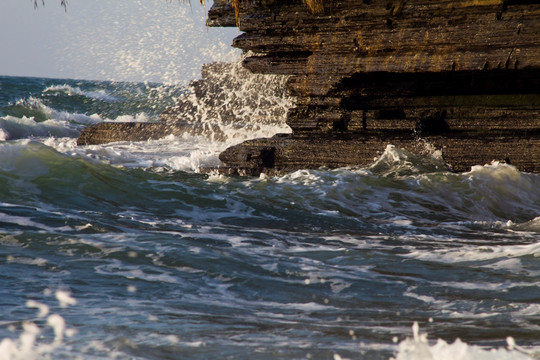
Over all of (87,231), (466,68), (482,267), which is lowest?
(482,267)

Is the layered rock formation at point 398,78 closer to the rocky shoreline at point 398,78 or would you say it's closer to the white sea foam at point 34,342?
the rocky shoreline at point 398,78

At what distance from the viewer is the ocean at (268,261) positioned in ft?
9.16

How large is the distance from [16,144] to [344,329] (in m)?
5.51

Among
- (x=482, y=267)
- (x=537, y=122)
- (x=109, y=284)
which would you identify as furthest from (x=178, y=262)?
(x=537, y=122)

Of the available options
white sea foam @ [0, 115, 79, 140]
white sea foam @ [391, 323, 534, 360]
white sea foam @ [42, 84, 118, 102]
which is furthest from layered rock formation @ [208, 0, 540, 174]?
white sea foam @ [42, 84, 118, 102]

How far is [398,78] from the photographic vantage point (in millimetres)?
7688

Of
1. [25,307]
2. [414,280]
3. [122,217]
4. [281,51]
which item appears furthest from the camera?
[281,51]

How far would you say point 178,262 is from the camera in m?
4.21

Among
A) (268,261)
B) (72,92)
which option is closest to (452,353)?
(268,261)

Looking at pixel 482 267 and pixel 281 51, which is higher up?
pixel 281 51

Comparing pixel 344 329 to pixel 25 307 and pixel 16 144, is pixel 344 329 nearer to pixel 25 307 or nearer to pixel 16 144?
pixel 25 307

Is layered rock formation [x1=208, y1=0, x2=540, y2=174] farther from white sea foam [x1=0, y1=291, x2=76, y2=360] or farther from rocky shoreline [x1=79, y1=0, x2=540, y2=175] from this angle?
white sea foam [x1=0, y1=291, x2=76, y2=360]

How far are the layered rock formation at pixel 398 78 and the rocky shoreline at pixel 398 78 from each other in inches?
0.5

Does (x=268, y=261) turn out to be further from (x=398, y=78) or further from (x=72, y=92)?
(x=72, y=92)
